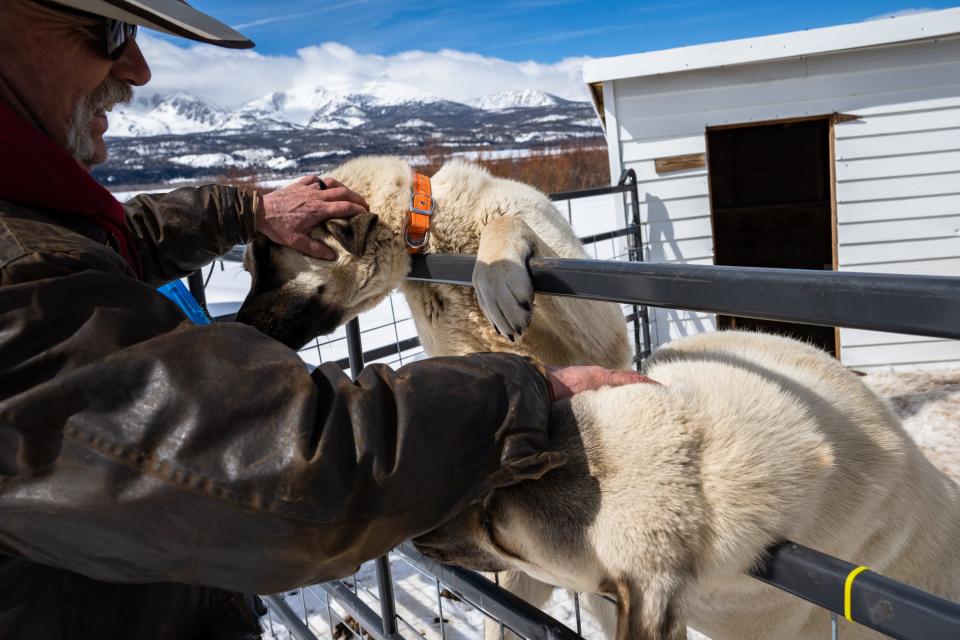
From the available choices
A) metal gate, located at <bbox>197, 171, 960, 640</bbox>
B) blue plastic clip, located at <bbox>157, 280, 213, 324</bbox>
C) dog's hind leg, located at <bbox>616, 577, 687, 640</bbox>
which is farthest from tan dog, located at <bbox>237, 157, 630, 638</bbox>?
dog's hind leg, located at <bbox>616, 577, 687, 640</bbox>

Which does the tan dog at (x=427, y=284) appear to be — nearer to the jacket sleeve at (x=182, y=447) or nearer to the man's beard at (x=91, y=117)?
the man's beard at (x=91, y=117)

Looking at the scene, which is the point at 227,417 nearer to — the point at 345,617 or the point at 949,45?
the point at 345,617

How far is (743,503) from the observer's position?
140 cm

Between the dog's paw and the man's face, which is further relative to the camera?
the dog's paw

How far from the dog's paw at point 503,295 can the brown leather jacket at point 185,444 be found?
102 centimetres

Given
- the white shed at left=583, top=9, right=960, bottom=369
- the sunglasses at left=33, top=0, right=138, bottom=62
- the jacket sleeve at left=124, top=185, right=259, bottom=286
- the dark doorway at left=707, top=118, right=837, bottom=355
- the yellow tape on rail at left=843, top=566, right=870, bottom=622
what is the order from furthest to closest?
the dark doorway at left=707, top=118, right=837, bottom=355
the white shed at left=583, top=9, right=960, bottom=369
the jacket sleeve at left=124, top=185, right=259, bottom=286
the sunglasses at left=33, top=0, right=138, bottom=62
the yellow tape on rail at left=843, top=566, right=870, bottom=622

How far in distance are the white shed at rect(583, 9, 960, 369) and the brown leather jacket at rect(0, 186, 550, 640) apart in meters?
6.84

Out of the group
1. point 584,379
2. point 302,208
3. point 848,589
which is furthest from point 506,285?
point 848,589

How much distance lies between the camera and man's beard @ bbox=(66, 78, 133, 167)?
1.51m

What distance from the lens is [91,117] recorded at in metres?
1.61

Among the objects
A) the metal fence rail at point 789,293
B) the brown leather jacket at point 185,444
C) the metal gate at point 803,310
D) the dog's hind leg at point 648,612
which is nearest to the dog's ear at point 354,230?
the metal gate at point 803,310

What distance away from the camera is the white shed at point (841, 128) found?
22.4ft

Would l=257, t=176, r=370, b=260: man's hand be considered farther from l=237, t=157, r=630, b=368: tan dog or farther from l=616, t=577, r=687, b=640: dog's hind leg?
l=616, t=577, r=687, b=640: dog's hind leg

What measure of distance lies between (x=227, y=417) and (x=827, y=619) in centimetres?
181
